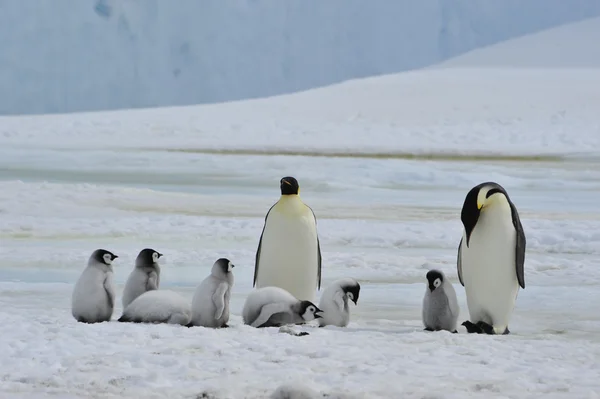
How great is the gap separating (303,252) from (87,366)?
1.67 meters

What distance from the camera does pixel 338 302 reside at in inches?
160

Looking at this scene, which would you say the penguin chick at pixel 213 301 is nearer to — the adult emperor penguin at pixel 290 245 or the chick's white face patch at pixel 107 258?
the chick's white face patch at pixel 107 258

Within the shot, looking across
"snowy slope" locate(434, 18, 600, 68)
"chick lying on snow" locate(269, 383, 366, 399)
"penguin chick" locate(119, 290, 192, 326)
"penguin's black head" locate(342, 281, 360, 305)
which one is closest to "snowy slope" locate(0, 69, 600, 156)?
"snowy slope" locate(434, 18, 600, 68)

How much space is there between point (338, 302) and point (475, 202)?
0.60 m

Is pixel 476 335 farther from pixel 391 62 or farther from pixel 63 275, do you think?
pixel 391 62

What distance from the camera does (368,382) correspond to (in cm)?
294

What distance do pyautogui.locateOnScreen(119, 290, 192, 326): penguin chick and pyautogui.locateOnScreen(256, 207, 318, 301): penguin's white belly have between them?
81 cm

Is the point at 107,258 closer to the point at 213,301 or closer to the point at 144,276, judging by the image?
the point at 144,276

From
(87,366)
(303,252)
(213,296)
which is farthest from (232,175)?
(87,366)

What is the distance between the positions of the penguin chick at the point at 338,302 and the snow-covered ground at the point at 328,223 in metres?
0.08

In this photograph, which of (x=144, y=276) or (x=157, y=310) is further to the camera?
(x=144, y=276)

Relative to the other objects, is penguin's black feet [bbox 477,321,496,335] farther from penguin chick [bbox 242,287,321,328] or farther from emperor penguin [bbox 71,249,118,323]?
emperor penguin [bbox 71,249,118,323]

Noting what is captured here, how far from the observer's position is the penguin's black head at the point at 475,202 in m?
4.13

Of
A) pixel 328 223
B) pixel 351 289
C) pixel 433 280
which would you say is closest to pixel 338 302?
pixel 351 289
